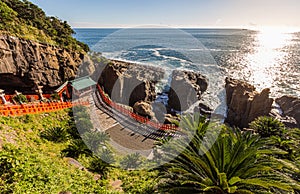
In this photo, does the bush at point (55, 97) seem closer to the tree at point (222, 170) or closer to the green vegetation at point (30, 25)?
the green vegetation at point (30, 25)

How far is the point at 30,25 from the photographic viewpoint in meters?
26.4

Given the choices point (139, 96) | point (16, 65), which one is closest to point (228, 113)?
point (139, 96)

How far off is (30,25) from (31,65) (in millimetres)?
7982

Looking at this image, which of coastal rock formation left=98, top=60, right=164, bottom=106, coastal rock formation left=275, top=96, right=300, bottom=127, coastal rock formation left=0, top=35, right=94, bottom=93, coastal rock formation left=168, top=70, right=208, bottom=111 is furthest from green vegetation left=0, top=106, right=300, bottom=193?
coastal rock formation left=168, top=70, right=208, bottom=111

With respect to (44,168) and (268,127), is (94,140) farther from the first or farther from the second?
(268,127)

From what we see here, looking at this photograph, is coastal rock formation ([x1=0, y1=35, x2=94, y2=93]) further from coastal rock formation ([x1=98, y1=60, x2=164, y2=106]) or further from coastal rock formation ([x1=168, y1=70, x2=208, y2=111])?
coastal rock formation ([x1=168, y1=70, x2=208, y2=111])

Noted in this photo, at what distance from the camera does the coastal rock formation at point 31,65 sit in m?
20.5

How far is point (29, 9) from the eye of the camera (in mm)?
29453

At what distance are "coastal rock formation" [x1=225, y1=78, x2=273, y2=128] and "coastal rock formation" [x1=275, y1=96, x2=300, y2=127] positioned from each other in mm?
5467

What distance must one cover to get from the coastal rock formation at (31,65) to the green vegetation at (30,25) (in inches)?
55.7

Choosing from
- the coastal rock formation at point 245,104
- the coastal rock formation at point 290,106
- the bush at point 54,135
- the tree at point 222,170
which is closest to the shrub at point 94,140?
the bush at point 54,135

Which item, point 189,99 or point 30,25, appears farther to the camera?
point 189,99

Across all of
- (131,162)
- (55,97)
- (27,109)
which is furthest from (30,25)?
(131,162)

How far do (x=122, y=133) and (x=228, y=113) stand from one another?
21.2m
